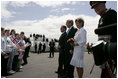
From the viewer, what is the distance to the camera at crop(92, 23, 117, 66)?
1.63 metres

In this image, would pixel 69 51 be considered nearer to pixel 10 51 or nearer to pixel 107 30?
pixel 10 51

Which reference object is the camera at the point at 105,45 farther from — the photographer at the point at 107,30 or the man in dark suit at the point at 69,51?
the man in dark suit at the point at 69,51

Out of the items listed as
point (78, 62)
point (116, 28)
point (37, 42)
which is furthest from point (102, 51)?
point (37, 42)

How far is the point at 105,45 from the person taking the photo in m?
1.74

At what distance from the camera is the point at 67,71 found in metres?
4.61

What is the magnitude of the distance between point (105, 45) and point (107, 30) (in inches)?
6.4

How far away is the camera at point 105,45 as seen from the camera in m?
1.63

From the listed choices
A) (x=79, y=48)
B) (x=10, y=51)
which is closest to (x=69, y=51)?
(x=79, y=48)

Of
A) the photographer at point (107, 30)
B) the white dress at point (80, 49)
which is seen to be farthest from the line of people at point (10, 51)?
the photographer at point (107, 30)

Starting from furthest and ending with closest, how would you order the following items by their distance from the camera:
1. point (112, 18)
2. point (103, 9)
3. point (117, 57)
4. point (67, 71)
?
point (67, 71)
point (103, 9)
point (112, 18)
point (117, 57)

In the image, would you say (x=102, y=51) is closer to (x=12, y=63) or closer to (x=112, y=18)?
(x=112, y=18)

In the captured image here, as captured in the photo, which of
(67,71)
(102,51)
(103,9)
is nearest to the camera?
(102,51)

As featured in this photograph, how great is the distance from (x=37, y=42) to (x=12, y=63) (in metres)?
19.3

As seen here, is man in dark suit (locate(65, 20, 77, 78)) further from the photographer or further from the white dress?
the photographer
